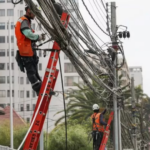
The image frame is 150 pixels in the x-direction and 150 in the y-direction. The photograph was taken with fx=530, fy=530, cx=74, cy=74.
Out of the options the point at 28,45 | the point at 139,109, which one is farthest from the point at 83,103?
the point at 28,45

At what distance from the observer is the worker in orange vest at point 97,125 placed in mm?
16516

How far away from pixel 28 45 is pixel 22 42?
0.40 ft

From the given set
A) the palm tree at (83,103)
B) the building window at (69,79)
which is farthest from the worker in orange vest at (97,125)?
the building window at (69,79)

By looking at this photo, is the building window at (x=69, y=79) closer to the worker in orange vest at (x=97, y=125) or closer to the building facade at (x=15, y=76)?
the building facade at (x=15, y=76)

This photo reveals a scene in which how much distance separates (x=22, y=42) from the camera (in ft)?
29.4

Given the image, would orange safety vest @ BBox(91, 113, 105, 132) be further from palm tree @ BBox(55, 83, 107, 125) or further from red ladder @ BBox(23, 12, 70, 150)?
palm tree @ BBox(55, 83, 107, 125)

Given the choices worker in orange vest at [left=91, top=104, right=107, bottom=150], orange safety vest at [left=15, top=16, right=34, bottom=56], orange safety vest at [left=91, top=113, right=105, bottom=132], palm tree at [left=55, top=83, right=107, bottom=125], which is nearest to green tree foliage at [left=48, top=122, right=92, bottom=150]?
palm tree at [left=55, top=83, right=107, bottom=125]

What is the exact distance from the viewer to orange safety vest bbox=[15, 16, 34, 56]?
889 cm

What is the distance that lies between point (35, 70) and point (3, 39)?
134ft

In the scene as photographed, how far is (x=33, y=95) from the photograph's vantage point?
56.0 meters

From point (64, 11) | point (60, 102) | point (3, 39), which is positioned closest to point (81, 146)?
point (64, 11)

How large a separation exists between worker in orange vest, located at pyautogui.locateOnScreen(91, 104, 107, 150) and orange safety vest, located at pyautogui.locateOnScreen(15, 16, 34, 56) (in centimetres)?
760

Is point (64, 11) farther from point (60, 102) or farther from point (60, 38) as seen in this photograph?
point (60, 102)

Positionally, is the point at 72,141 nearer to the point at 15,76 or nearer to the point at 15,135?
the point at 15,135
